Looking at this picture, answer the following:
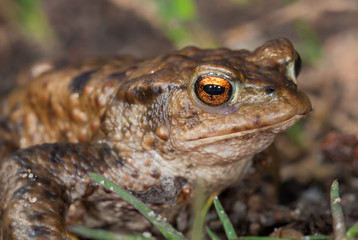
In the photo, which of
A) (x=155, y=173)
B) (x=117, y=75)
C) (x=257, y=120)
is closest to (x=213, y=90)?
(x=257, y=120)

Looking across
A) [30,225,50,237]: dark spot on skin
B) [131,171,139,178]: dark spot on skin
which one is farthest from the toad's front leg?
[131,171,139,178]: dark spot on skin

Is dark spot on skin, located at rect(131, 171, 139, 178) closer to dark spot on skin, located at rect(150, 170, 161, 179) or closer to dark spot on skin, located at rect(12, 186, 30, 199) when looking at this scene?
dark spot on skin, located at rect(150, 170, 161, 179)

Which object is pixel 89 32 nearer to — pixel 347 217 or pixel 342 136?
pixel 342 136

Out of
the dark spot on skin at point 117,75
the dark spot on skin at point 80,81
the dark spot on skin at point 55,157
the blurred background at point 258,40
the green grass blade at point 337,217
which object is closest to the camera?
the green grass blade at point 337,217

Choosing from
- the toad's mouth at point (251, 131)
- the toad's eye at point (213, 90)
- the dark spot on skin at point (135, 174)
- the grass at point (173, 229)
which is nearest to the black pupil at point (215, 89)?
the toad's eye at point (213, 90)

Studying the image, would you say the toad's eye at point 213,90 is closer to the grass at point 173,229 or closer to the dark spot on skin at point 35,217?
the grass at point 173,229
